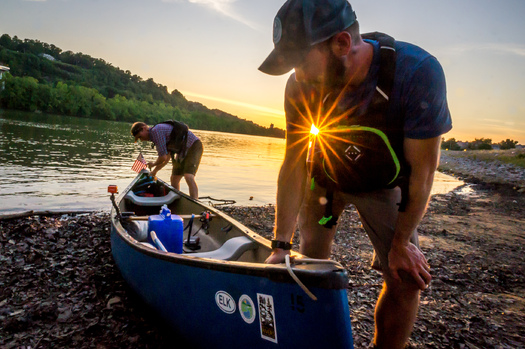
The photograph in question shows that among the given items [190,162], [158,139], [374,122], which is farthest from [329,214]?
[190,162]

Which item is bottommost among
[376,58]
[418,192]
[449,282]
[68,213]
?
[68,213]

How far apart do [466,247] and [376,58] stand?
7879 mm

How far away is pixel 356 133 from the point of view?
87.3 inches

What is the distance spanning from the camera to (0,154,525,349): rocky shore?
3951mm

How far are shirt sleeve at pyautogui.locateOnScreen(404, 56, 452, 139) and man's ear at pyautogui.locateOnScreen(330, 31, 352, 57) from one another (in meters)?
0.42

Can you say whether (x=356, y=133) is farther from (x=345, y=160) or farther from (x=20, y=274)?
(x=20, y=274)

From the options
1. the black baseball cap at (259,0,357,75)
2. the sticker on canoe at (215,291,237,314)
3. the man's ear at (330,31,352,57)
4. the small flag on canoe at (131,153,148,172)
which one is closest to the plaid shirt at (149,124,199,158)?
the small flag on canoe at (131,153,148,172)

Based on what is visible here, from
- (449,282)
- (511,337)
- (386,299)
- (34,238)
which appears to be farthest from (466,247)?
(34,238)

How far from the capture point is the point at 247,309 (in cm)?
255

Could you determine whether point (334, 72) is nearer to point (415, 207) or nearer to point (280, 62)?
point (280, 62)

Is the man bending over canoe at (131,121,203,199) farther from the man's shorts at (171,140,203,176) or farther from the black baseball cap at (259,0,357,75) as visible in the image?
the black baseball cap at (259,0,357,75)

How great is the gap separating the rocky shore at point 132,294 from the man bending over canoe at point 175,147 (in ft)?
8.00

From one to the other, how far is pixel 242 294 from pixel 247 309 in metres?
0.12

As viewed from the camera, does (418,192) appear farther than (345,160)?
No
